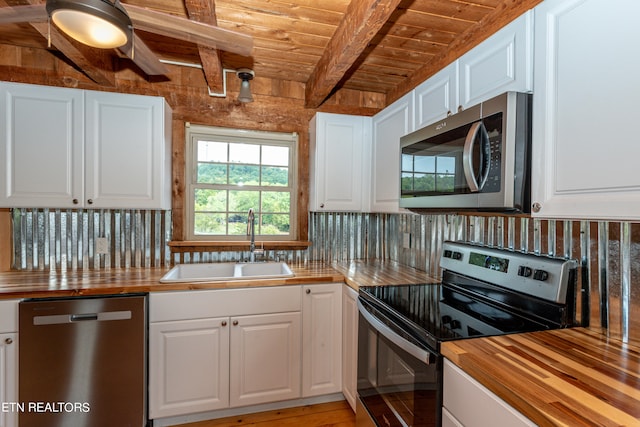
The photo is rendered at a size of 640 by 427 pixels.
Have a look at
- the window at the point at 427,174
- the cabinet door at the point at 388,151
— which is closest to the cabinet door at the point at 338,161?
the cabinet door at the point at 388,151

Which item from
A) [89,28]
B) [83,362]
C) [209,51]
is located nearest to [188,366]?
[83,362]

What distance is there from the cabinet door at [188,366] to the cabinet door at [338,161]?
1112mm

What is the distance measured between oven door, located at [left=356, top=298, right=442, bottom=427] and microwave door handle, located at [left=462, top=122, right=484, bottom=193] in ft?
2.08

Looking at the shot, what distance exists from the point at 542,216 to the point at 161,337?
6.29ft

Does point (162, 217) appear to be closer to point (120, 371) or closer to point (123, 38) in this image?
point (120, 371)

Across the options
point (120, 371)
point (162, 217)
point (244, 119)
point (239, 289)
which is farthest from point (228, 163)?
point (120, 371)

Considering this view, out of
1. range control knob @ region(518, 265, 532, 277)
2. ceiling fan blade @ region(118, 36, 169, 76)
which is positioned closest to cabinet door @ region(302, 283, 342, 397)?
range control knob @ region(518, 265, 532, 277)

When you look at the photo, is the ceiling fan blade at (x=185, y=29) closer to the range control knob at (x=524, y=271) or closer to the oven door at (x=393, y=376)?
the oven door at (x=393, y=376)

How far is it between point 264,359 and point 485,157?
164cm

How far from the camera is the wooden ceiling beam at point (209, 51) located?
51.3 inches

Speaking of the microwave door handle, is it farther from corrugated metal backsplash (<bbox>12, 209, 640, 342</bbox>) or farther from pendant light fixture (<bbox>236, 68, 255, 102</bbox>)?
pendant light fixture (<bbox>236, 68, 255, 102</bbox>)

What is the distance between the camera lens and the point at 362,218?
2.71 metres

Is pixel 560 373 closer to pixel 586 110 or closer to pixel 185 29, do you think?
pixel 586 110

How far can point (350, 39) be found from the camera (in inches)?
59.0
